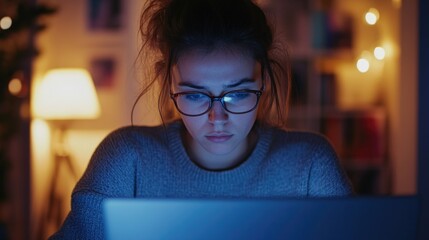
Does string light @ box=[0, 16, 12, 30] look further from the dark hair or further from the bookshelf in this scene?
the bookshelf

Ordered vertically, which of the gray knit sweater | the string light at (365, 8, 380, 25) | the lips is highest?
the string light at (365, 8, 380, 25)

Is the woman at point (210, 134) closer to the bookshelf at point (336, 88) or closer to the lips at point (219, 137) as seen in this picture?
the lips at point (219, 137)

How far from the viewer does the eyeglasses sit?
1.02 m

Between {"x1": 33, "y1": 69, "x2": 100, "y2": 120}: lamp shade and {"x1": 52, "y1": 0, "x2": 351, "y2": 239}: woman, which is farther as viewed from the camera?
{"x1": 33, "y1": 69, "x2": 100, "y2": 120}: lamp shade

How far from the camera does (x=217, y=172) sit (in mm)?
1177

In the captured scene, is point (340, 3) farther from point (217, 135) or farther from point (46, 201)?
point (217, 135)

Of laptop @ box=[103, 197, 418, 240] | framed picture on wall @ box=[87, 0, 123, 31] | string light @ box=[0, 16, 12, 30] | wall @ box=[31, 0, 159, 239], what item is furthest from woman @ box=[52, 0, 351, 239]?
framed picture on wall @ box=[87, 0, 123, 31]

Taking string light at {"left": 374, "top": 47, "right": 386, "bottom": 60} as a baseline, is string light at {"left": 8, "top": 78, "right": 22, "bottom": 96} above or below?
below

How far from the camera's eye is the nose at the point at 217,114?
40.1 inches

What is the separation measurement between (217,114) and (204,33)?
17 centimetres

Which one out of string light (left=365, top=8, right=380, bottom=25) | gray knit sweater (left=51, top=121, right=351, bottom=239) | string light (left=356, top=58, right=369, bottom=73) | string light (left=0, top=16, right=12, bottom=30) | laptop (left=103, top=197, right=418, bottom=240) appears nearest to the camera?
laptop (left=103, top=197, right=418, bottom=240)

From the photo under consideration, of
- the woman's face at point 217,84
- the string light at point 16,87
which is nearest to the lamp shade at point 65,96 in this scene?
the string light at point 16,87

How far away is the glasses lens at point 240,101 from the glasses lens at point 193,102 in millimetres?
41

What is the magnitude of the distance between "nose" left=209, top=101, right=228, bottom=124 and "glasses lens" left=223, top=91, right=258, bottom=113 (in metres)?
0.01
